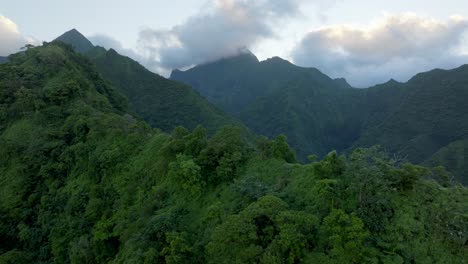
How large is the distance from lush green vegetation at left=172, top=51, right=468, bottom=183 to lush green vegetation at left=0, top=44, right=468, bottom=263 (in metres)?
57.3

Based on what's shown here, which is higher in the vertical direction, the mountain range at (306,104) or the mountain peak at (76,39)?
the mountain peak at (76,39)

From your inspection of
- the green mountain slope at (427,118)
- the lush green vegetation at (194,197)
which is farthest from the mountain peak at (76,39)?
the green mountain slope at (427,118)

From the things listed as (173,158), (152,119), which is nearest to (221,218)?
(173,158)

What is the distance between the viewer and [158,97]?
65.7 meters

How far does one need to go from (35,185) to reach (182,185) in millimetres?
10685

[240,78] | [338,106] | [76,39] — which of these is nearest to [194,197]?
[76,39]

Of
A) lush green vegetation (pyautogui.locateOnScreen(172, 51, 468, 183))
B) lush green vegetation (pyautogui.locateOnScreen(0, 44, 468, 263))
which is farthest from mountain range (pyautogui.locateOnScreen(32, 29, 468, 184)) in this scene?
lush green vegetation (pyautogui.locateOnScreen(0, 44, 468, 263))

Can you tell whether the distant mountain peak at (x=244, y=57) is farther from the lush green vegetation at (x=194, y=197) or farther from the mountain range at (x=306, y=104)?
the lush green vegetation at (x=194, y=197)

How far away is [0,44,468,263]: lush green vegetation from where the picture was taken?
335 inches

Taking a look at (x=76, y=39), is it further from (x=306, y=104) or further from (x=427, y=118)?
(x=427, y=118)

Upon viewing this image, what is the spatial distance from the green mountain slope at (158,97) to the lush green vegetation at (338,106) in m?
31.2

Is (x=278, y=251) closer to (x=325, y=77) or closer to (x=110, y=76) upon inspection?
(x=110, y=76)

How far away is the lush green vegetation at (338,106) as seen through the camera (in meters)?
84.6

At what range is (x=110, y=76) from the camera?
234ft
